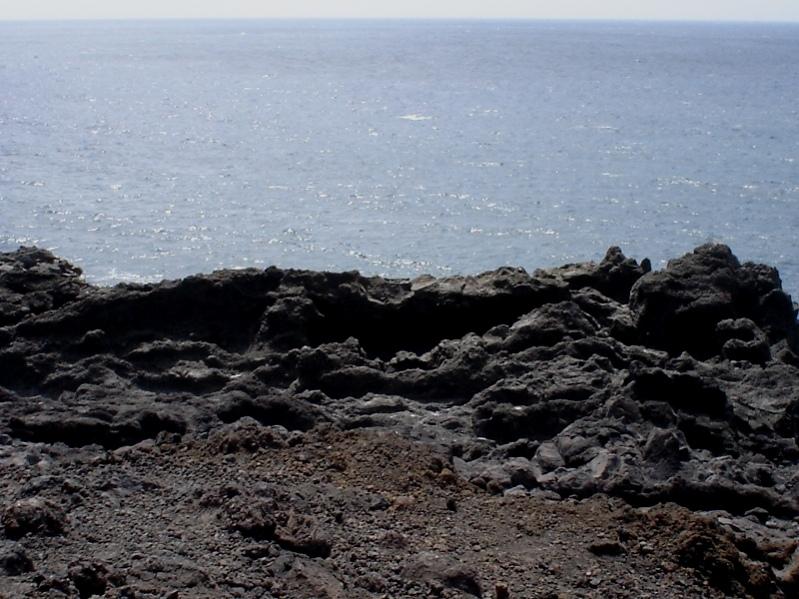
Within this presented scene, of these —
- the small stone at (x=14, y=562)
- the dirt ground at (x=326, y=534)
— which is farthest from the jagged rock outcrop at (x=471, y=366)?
the small stone at (x=14, y=562)

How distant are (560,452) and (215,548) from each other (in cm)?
368

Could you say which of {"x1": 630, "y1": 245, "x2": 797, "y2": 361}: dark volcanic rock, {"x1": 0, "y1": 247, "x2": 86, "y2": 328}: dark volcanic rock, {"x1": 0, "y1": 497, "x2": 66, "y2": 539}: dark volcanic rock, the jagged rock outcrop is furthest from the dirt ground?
{"x1": 630, "y1": 245, "x2": 797, "y2": 361}: dark volcanic rock

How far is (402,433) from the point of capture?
37.1 ft

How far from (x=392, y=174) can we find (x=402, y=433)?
33868 millimetres

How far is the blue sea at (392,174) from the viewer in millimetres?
32531

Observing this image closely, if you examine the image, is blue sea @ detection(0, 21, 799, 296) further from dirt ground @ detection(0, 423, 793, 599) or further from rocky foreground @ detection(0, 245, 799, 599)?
dirt ground @ detection(0, 423, 793, 599)

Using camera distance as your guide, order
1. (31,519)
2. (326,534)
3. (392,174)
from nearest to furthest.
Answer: (31,519) < (326,534) < (392,174)

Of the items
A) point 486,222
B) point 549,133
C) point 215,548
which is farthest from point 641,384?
point 549,133

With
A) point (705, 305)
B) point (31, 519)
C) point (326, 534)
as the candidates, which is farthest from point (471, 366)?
point (31, 519)

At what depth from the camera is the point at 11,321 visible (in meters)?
14.0

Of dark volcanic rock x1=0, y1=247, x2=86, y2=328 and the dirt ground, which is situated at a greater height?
dark volcanic rock x1=0, y1=247, x2=86, y2=328

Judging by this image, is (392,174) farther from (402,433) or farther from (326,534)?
(326,534)

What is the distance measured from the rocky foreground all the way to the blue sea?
14856 mm

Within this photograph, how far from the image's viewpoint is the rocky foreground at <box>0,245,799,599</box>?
8.70 m
